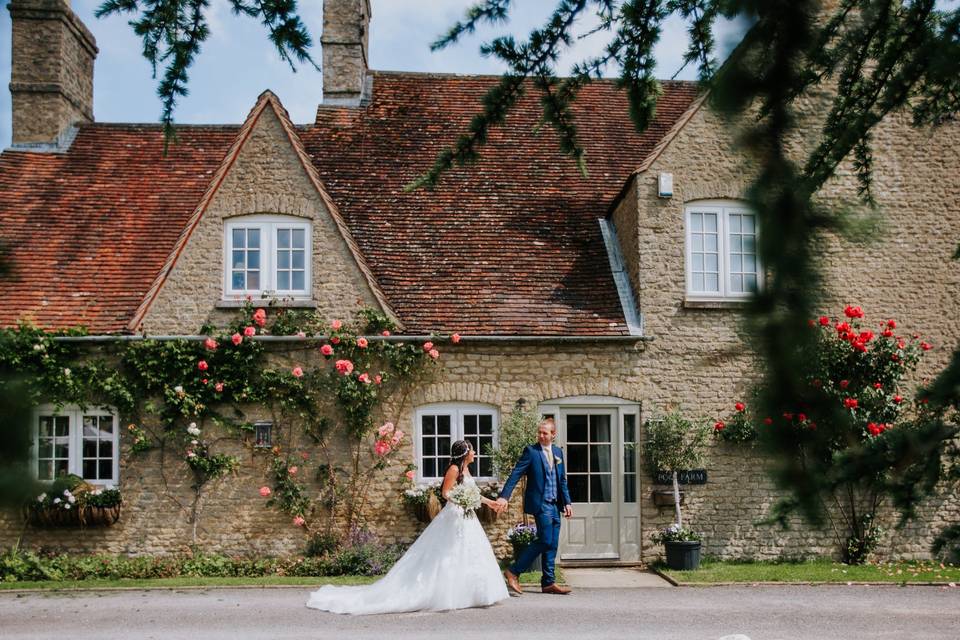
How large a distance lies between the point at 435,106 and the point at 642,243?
6280 mm

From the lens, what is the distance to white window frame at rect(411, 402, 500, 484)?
567 inches

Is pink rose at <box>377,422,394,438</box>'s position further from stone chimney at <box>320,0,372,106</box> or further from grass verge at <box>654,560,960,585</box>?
stone chimney at <box>320,0,372,106</box>

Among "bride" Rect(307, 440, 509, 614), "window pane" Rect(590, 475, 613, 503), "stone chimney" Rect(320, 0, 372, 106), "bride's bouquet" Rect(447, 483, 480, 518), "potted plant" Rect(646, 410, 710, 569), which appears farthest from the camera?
"stone chimney" Rect(320, 0, 372, 106)

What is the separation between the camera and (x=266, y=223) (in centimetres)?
1466

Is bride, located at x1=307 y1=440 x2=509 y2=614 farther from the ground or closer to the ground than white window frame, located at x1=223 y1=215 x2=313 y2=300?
closer to the ground

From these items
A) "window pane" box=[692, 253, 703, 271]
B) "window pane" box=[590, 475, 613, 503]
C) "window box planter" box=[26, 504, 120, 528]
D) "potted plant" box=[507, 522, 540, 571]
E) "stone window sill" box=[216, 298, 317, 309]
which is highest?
"window pane" box=[692, 253, 703, 271]

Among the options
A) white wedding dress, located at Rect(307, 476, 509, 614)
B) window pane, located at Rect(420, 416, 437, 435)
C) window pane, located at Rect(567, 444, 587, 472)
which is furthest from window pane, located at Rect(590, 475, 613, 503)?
white wedding dress, located at Rect(307, 476, 509, 614)

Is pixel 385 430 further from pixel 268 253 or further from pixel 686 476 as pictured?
pixel 686 476

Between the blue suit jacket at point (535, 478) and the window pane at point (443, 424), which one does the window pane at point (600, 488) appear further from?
the blue suit jacket at point (535, 478)

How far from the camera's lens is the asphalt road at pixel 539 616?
365 inches

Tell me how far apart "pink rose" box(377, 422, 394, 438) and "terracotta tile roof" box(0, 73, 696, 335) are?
1554mm

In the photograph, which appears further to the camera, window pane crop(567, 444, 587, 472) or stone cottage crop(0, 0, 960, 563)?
window pane crop(567, 444, 587, 472)

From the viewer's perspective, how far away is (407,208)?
644 inches

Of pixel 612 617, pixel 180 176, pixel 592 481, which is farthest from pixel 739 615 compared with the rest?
pixel 180 176
